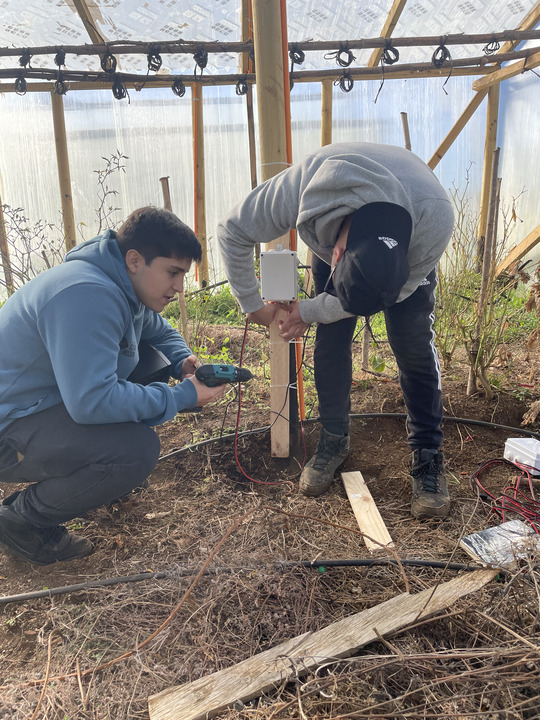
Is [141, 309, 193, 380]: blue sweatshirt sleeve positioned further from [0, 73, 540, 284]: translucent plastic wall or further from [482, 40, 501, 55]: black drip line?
[482, 40, 501, 55]: black drip line

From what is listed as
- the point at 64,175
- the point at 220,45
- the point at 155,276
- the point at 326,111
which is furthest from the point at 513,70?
the point at 64,175

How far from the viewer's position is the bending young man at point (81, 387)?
4.87ft

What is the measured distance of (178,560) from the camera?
67.2 inches

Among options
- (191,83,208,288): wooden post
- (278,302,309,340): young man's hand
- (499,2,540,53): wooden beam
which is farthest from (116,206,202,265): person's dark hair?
(499,2,540,53): wooden beam

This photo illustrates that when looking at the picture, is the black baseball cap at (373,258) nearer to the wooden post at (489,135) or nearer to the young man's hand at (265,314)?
the young man's hand at (265,314)

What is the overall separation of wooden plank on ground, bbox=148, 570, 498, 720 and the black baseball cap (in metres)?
0.81

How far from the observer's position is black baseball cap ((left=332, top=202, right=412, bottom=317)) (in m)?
1.39

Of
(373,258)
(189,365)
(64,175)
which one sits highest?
(64,175)

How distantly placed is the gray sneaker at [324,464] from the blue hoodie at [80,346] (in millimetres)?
677

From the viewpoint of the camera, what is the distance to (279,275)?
1.97 metres

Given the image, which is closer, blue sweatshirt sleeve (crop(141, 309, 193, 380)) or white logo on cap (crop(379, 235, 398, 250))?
white logo on cap (crop(379, 235, 398, 250))

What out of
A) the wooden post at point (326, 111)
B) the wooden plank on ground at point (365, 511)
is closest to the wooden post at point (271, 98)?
the wooden plank on ground at point (365, 511)

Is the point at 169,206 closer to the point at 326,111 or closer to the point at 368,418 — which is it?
the point at 368,418

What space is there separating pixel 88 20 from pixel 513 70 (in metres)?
3.57
